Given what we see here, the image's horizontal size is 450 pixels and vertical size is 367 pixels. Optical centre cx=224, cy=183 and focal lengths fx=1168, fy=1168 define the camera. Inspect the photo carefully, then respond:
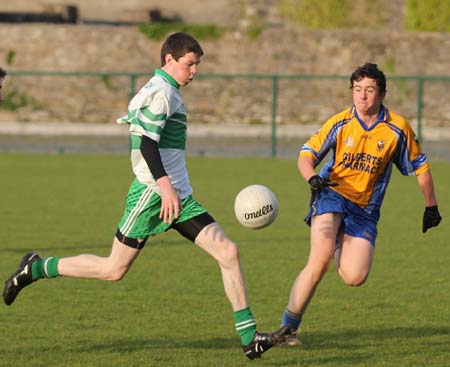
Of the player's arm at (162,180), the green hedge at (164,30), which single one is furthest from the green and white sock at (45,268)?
the green hedge at (164,30)

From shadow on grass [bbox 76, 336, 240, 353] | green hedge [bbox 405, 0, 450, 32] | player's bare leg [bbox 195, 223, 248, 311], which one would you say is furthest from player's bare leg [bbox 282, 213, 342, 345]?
green hedge [bbox 405, 0, 450, 32]

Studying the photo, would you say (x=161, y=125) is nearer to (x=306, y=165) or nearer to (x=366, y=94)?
(x=306, y=165)

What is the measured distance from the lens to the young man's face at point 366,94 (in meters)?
7.91

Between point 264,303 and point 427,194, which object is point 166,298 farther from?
point 427,194

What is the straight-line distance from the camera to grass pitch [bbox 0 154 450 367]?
315 inches

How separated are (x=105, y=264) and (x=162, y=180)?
0.89 meters

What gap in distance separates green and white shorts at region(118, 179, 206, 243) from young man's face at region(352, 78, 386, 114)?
1.31 meters

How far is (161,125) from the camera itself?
7.52 metres

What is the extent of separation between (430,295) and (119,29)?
3616cm

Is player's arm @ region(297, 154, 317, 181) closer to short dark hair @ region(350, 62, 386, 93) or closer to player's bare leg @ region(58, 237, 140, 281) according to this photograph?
short dark hair @ region(350, 62, 386, 93)

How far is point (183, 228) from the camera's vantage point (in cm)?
778

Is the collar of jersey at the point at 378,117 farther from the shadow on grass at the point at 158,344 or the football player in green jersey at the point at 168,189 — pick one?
the shadow on grass at the point at 158,344

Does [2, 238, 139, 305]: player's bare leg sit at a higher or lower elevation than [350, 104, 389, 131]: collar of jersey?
lower

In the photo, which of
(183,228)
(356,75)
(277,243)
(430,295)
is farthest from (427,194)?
(277,243)
